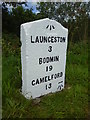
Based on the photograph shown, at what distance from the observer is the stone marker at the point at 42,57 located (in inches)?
91.0

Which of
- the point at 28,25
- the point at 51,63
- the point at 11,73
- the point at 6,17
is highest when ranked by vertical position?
the point at 6,17

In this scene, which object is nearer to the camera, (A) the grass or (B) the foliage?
(A) the grass

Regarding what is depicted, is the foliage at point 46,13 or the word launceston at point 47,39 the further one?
the foliage at point 46,13

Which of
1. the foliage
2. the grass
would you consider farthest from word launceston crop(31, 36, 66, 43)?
the foliage

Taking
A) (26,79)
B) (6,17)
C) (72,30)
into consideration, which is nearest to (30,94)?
(26,79)

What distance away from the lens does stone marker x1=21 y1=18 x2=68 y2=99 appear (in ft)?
7.58

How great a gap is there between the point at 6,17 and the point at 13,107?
548cm

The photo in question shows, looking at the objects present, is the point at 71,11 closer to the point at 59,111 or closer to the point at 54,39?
the point at 54,39

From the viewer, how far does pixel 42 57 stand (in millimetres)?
2488

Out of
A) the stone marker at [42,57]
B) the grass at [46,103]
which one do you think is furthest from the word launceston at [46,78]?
the grass at [46,103]

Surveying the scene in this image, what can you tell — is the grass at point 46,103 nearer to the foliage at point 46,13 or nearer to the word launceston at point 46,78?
the word launceston at point 46,78

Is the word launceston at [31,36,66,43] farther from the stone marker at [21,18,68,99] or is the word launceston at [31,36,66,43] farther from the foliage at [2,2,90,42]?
the foliage at [2,2,90,42]

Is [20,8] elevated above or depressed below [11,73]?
above

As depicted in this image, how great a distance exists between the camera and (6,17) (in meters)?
6.95
